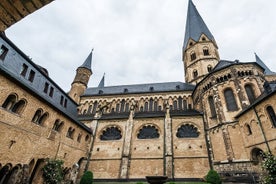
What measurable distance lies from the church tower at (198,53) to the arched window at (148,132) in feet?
50.2

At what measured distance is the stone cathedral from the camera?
461 inches

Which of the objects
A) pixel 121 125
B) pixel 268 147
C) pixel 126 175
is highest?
pixel 121 125

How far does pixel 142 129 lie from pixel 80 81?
57.9 feet

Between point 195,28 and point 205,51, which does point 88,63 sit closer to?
point 205,51

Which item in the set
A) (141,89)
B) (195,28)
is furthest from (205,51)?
(141,89)

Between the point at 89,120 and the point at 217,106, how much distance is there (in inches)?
713

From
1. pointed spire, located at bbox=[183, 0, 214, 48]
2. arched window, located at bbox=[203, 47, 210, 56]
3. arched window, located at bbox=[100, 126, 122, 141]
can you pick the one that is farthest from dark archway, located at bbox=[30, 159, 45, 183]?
pointed spire, located at bbox=[183, 0, 214, 48]

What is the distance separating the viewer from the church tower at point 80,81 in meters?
30.5

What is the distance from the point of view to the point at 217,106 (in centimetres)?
1917

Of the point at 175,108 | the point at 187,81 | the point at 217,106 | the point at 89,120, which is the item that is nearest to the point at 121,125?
the point at 89,120

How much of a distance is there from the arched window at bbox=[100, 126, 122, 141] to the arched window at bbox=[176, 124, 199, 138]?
8209 millimetres

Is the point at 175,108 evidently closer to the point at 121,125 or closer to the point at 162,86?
the point at 162,86

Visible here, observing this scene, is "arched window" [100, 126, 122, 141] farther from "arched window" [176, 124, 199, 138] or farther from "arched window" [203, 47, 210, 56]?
"arched window" [203, 47, 210, 56]

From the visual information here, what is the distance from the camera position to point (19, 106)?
11.9 meters
